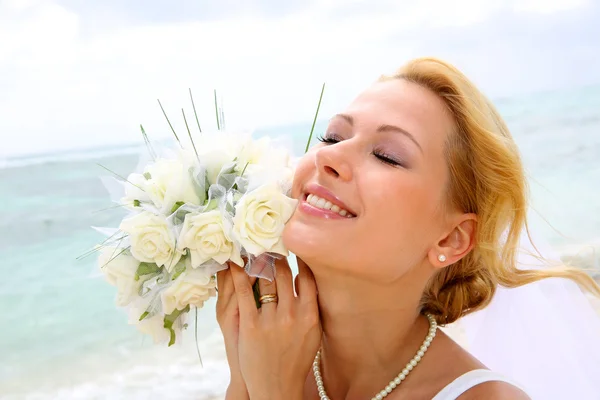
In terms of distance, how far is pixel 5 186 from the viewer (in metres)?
15.6

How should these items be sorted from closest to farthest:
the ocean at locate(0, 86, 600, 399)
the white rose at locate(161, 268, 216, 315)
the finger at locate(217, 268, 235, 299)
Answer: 1. the white rose at locate(161, 268, 216, 315)
2. the finger at locate(217, 268, 235, 299)
3. the ocean at locate(0, 86, 600, 399)

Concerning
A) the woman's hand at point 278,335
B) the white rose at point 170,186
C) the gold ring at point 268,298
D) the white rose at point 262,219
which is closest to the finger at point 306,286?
the woman's hand at point 278,335

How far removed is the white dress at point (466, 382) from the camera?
2332mm

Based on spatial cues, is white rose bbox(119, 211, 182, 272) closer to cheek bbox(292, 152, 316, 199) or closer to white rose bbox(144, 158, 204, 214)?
white rose bbox(144, 158, 204, 214)

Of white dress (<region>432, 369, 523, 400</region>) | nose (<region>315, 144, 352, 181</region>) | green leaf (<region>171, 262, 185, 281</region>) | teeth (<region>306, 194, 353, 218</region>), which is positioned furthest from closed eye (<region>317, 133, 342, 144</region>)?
white dress (<region>432, 369, 523, 400</region>)

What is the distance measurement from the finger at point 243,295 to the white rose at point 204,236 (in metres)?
0.21

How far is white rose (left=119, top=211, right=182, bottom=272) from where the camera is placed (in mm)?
2211

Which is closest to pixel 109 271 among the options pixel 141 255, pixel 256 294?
pixel 141 255

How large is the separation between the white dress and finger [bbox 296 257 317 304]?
0.57 m

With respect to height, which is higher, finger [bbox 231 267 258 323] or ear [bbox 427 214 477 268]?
ear [bbox 427 214 477 268]

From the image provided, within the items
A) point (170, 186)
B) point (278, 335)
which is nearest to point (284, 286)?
point (278, 335)

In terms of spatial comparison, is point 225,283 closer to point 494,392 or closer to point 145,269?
point 145,269

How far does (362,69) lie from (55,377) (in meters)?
18.0

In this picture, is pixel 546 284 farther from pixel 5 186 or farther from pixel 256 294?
pixel 5 186
